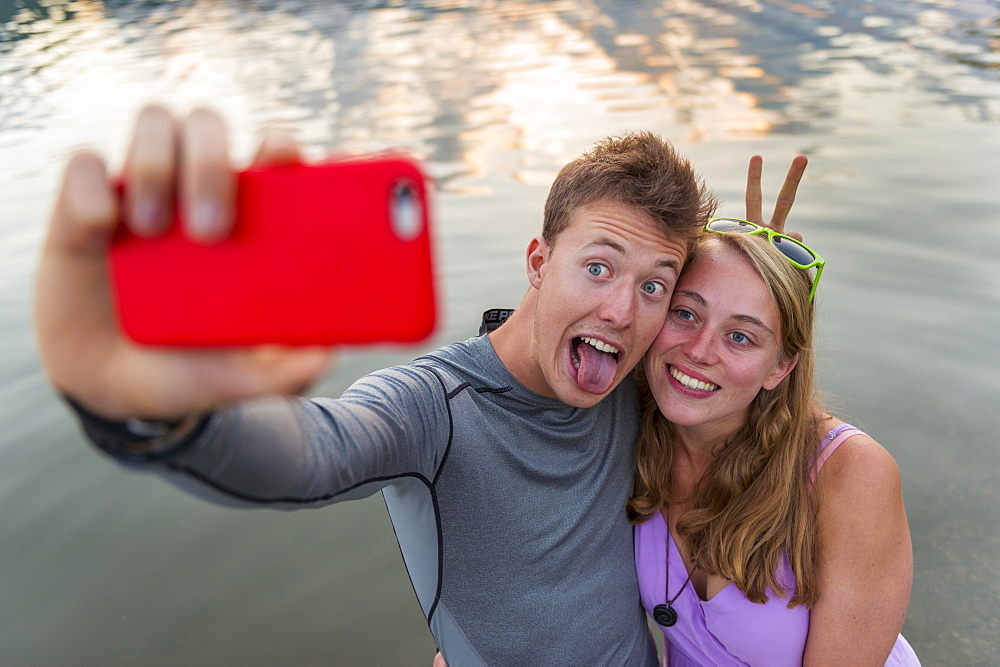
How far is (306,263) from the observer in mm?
832

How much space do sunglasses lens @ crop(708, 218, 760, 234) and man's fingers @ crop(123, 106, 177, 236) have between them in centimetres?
209

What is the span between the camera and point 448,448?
2035 mm

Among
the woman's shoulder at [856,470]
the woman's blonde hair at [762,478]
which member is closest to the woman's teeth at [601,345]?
the woman's blonde hair at [762,478]

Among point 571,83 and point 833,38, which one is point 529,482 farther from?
point 833,38

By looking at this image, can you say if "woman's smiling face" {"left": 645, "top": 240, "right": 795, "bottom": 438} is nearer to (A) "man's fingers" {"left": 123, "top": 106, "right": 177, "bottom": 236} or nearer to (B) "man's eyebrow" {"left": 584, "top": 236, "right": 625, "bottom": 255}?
(B) "man's eyebrow" {"left": 584, "top": 236, "right": 625, "bottom": 255}

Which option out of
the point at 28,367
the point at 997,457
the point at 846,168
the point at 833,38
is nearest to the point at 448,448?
the point at 997,457

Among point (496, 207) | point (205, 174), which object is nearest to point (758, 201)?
point (205, 174)

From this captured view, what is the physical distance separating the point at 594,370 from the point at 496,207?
5.60m

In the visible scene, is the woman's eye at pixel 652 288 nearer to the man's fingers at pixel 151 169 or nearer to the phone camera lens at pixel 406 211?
the phone camera lens at pixel 406 211

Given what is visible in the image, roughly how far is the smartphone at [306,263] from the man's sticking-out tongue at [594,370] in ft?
4.73

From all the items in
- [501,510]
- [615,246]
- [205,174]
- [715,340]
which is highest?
[205,174]

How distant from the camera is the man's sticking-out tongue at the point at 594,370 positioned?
2.23m

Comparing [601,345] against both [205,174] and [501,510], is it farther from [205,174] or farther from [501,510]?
[205,174]

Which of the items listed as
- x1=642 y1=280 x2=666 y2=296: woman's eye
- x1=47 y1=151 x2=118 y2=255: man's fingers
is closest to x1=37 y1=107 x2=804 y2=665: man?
x1=642 y1=280 x2=666 y2=296: woman's eye
